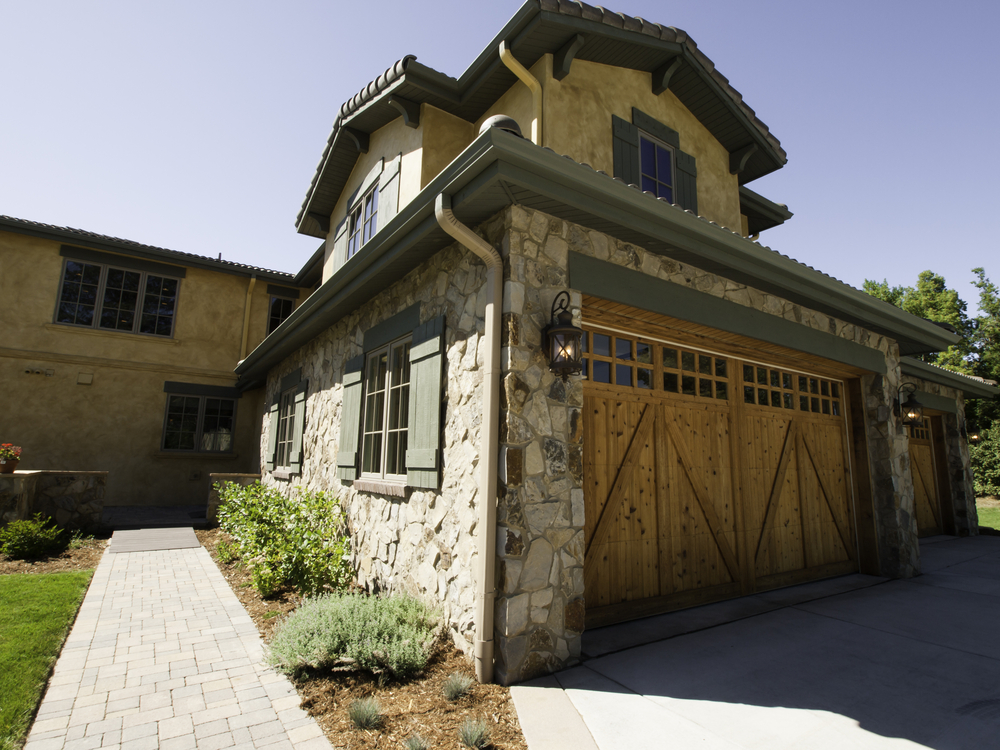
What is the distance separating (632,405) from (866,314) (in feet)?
12.4

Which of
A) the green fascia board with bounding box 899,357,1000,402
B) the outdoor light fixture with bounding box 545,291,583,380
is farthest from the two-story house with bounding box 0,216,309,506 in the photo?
the green fascia board with bounding box 899,357,1000,402

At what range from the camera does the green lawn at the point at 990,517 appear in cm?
1245

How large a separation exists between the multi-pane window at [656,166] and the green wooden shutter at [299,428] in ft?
20.3

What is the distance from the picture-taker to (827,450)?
6969 millimetres

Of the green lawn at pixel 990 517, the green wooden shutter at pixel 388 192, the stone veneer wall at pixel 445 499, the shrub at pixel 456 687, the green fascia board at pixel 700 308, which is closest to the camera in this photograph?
the shrub at pixel 456 687

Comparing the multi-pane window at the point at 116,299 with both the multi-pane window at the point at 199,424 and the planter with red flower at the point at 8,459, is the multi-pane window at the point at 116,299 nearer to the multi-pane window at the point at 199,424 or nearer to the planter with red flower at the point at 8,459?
the multi-pane window at the point at 199,424

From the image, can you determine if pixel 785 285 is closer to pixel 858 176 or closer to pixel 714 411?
pixel 714 411

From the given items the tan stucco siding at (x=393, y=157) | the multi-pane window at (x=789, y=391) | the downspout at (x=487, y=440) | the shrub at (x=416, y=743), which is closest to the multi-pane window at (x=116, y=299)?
the tan stucco siding at (x=393, y=157)

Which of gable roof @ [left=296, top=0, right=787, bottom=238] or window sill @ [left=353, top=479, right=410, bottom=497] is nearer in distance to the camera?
window sill @ [left=353, top=479, right=410, bottom=497]

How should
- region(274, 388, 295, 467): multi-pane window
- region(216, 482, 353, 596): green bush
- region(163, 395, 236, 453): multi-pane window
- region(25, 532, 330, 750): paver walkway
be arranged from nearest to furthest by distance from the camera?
region(25, 532, 330, 750): paver walkway < region(216, 482, 353, 596): green bush < region(274, 388, 295, 467): multi-pane window < region(163, 395, 236, 453): multi-pane window

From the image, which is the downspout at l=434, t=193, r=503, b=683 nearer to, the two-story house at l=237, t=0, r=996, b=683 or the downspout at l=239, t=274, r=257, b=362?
the two-story house at l=237, t=0, r=996, b=683

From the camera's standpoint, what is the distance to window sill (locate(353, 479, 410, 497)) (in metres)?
4.94

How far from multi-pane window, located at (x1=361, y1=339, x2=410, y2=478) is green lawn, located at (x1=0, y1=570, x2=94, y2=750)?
2918 millimetres

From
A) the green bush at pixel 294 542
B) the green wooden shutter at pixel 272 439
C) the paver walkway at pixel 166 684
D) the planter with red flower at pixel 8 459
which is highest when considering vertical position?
the green wooden shutter at pixel 272 439
